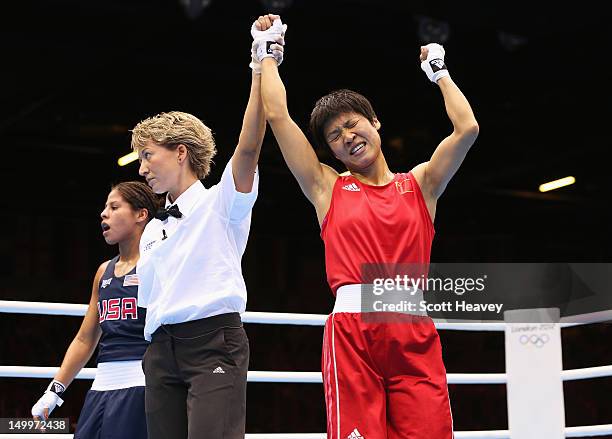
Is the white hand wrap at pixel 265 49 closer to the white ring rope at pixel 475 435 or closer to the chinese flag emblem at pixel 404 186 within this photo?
the chinese flag emblem at pixel 404 186

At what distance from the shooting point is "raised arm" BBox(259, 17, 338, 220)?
2336mm

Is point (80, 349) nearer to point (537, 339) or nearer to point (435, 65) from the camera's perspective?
point (435, 65)

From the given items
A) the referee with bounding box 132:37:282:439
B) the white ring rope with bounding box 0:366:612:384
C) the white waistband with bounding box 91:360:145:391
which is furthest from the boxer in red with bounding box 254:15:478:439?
the white ring rope with bounding box 0:366:612:384

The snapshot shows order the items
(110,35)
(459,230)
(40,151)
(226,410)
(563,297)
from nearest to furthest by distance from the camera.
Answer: (226,410) → (563,297) → (110,35) → (40,151) → (459,230)

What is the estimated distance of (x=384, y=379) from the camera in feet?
7.11

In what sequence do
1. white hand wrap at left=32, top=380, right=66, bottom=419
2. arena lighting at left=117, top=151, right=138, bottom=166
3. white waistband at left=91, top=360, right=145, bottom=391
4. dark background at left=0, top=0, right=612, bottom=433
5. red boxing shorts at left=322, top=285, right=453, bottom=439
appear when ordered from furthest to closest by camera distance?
arena lighting at left=117, top=151, right=138, bottom=166 → dark background at left=0, top=0, right=612, bottom=433 → white hand wrap at left=32, top=380, right=66, bottom=419 → white waistband at left=91, top=360, right=145, bottom=391 → red boxing shorts at left=322, top=285, right=453, bottom=439

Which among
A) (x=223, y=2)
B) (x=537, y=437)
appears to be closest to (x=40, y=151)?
(x=223, y=2)

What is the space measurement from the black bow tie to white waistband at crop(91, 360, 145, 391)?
493 mm

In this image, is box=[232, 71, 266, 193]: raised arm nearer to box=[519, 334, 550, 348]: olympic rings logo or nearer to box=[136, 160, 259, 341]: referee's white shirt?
box=[136, 160, 259, 341]: referee's white shirt

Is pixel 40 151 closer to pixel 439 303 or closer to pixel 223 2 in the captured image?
pixel 223 2

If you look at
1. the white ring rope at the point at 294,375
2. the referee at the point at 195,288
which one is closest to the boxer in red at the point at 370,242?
the referee at the point at 195,288

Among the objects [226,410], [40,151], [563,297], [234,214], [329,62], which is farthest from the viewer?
[40,151]

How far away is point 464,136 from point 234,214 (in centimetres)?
64

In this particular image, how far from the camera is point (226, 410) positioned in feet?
7.18
